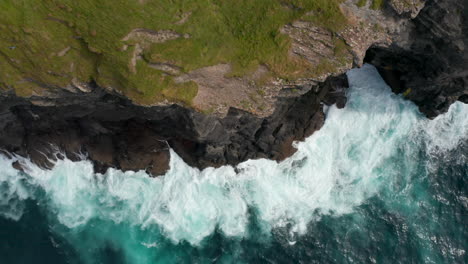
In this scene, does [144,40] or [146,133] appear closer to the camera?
[144,40]

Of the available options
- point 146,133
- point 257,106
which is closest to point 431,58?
point 257,106

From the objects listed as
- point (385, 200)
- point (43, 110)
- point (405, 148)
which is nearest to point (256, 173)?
point (385, 200)

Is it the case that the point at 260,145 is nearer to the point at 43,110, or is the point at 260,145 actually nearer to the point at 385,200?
the point at 385,200

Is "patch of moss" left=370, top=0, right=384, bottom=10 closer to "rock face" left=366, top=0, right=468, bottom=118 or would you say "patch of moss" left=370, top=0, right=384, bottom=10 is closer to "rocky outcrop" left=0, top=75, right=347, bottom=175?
"rock face" left=366, top=0, right=468, bottom=118

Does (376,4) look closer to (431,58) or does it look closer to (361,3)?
(361,3)

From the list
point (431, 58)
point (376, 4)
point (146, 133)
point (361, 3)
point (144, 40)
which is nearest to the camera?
point (144, 40)

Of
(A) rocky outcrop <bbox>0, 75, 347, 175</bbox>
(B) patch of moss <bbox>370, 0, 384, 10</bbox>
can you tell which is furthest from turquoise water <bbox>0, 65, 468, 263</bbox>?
(B) patch of moss <bbox>370, 0, 384, 10</bbox>
